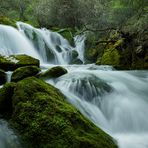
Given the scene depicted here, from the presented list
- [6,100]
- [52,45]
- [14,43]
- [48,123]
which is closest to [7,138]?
[48,123]

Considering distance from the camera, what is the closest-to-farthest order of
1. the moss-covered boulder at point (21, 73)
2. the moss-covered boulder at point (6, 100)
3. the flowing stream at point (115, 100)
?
the moss-covered boulder at point (6, 100)
the flowing stream at point (115, 100)
the moss-covered boulder at point (21, 73)

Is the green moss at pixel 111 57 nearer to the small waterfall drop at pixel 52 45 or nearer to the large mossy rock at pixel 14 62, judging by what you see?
the small waterfall drop at pixel 52 45

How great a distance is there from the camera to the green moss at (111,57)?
1667 centimetres

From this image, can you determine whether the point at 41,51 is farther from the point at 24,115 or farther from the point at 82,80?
the point at 24,115

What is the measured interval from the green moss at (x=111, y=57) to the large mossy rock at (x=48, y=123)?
9.75 metres

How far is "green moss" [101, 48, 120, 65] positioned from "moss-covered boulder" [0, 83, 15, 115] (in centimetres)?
983

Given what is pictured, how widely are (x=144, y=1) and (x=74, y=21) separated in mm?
14539

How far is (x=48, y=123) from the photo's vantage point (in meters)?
6.21

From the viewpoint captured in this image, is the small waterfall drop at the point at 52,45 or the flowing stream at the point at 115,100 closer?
the flowing stream at the point at 115,100

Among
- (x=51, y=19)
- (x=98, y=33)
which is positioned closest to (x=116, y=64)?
(x=98, y=33)

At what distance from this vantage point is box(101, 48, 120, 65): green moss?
1667 centimetres

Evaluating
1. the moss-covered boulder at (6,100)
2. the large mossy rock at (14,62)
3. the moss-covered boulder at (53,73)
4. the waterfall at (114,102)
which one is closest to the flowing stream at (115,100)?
the waterfall at (114,102)

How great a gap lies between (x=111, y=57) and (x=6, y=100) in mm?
10387

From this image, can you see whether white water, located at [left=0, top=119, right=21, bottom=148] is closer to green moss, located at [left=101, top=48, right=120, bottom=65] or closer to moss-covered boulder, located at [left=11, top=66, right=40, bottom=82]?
moss-covered boulder, located at [left=11, top=66, right=40, bottom=82]
